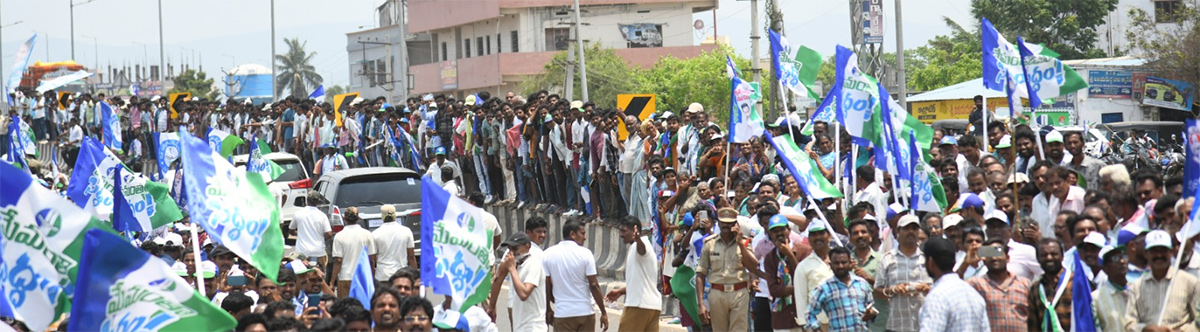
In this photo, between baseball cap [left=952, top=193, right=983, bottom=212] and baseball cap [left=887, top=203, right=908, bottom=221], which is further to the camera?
baseball cap [left=887, top=203, right=908, bottom=221]

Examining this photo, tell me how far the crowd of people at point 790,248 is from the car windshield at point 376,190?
2.22m

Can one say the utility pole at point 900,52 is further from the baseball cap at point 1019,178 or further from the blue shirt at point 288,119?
the baseball cap at point 1019,178

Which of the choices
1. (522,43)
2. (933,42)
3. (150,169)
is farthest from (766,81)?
(150,169)

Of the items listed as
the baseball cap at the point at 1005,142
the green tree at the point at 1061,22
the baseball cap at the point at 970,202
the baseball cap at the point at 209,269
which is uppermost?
the green tree at the point at 1061,22

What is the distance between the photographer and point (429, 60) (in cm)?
7594

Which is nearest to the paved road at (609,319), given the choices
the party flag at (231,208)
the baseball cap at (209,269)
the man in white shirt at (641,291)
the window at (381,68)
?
the man in white shirt at (641,291)

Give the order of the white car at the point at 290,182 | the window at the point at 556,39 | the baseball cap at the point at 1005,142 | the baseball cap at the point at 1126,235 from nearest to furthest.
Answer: the baseball cap at the point at 1126,235 → the baseball cap at the point at 1005,142 → the white car at the point at 290,182 → the window at the point at 556,39

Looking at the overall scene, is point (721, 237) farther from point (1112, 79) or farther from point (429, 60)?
point (429, 60)

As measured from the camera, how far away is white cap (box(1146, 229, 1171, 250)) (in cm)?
792

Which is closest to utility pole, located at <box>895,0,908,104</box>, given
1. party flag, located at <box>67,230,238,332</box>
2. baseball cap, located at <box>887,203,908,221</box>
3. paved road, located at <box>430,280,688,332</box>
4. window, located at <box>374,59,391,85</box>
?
paved road, located at <box>430,280,688,332</box>

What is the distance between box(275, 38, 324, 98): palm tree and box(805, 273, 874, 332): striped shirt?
114720 millimetres

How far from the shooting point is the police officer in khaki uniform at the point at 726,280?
1183 cm

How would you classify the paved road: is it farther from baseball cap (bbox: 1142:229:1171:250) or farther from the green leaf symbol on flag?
baseball cap (bbox: 1142:229:1171:250)

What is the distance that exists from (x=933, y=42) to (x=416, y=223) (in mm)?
65266
